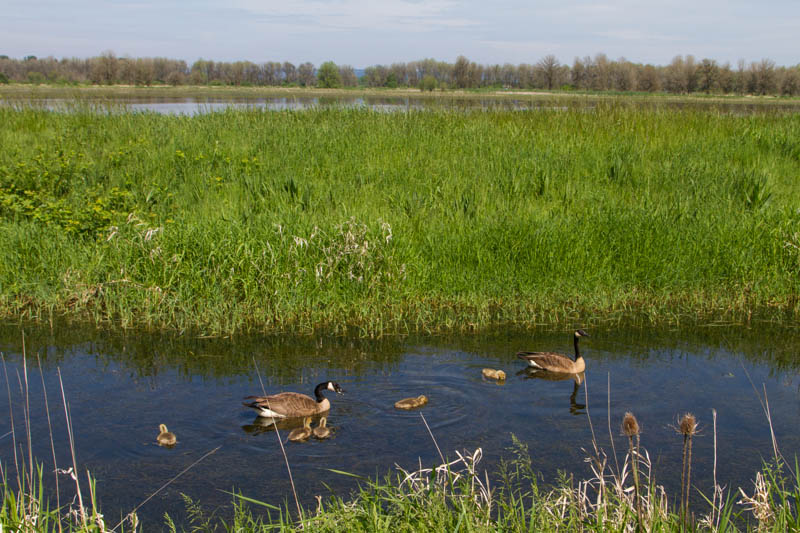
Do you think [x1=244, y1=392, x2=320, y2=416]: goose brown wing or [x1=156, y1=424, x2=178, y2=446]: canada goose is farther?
[x1=244, y1=392, x2=320, y2=416]: goose brown wing

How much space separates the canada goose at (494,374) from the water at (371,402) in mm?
111

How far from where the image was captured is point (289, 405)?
6.33m

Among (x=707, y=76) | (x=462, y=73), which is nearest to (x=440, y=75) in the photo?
(x=462, y=73)

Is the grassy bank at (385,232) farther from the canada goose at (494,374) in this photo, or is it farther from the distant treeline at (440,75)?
the distant treeline at (440,75)

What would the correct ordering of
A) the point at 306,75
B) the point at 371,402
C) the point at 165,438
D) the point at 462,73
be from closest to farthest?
the point at 165,438 → the point at 371,402 → the point at 462,73 → the point at 306,75

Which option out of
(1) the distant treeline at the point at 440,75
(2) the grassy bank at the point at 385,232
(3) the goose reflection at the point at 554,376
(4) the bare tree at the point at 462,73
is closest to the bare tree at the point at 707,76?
(1) the distant treeline at the point at 440,75

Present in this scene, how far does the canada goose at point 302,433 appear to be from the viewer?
5.90 m

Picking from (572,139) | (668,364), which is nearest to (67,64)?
(572,139)

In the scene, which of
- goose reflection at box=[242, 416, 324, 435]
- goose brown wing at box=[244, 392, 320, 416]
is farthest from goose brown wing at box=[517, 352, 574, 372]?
goose reflection at box=[242, 416, 324, 435]

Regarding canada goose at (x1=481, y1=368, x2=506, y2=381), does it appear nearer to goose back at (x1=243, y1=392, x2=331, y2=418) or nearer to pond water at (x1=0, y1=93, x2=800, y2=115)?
goose back at (x1=243, y1=392, x2=331, y2=418)

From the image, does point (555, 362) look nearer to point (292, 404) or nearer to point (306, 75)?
point (292, 404)

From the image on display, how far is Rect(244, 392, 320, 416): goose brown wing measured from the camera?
625 cm

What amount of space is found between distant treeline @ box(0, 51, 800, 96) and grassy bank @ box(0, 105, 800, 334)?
226ft

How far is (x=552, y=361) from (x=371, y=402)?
209 cm
